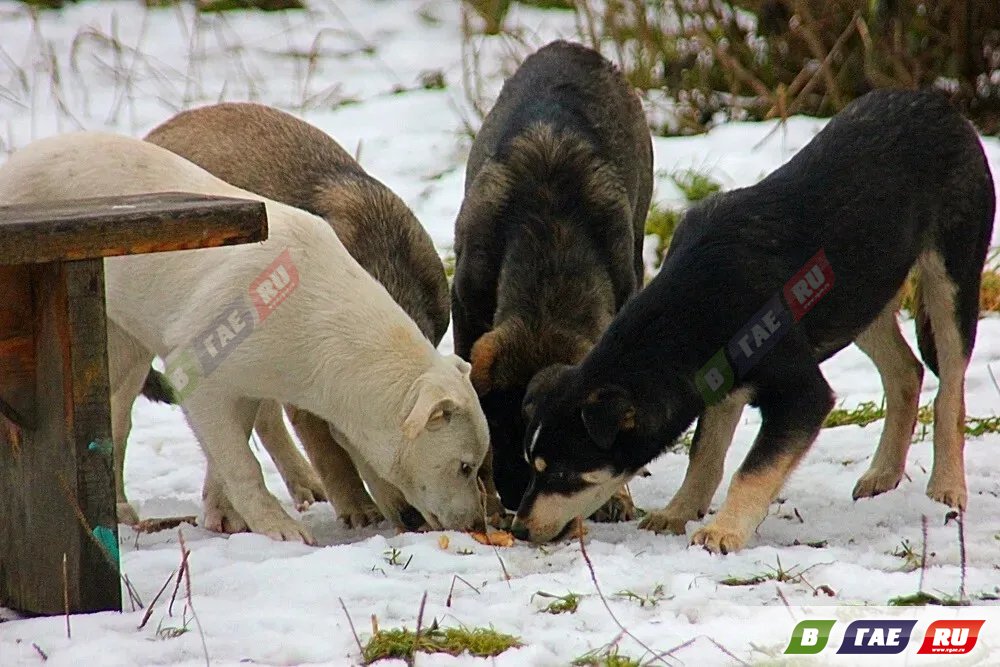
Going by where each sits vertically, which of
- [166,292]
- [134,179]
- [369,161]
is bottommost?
[369,161]

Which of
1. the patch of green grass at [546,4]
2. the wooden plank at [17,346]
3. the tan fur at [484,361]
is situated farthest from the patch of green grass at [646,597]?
the patch of green grass at [546,4]

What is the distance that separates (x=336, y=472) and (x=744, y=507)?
185cm

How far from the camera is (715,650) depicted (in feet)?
12.9

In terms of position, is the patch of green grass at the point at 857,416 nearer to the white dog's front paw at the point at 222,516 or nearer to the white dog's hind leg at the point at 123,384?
the white dog's front paw at the point at 222,516

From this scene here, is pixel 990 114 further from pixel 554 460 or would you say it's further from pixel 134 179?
pixel 134 179

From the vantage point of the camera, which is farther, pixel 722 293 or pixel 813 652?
pixel 722 293

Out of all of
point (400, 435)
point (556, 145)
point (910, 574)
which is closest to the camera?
point (910, 574)

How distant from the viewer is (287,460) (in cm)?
692

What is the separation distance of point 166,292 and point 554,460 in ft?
5.39

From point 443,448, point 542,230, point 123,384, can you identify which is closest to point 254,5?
point 542,230

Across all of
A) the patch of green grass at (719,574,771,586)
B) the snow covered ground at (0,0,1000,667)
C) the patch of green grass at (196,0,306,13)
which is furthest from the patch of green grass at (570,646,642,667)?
the patch of green grass at (196,0,306,13)

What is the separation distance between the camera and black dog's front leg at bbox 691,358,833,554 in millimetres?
5402

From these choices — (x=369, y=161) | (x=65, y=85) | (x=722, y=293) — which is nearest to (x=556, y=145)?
(x=722, y=293)

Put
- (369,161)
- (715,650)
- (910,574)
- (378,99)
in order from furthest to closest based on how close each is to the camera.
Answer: (378,99), (369,161), (910,574), (715,650)
